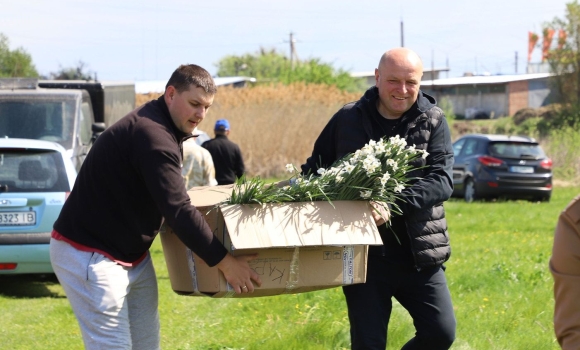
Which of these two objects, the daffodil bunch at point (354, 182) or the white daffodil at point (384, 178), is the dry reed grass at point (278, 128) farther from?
the white daffodil at point (384, 178)

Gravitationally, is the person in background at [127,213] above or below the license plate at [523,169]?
above

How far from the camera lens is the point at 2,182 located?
961 centimetres

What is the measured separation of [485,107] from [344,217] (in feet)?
233

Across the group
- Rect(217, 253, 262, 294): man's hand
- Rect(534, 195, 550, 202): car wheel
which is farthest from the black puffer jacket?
Rect(534, 195, 550, 202): car wheel

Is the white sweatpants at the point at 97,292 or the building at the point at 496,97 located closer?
the white sweatpants at the point at 97,292

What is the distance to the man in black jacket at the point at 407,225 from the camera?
4879mm

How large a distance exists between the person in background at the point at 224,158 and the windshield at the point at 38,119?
7.05ft

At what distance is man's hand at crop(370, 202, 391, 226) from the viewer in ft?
15.2

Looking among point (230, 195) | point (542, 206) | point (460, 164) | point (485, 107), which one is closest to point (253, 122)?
point (460, 164)

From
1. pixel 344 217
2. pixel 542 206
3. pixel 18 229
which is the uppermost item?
pixel 344 217

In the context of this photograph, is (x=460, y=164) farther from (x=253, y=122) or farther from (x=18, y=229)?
(x=18, y=229)

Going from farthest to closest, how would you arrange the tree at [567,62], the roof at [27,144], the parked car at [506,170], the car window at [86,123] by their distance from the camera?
the tree at [567,62] < the parked car at [506,170] < the car window at [86,123] < the roof at [27,144]

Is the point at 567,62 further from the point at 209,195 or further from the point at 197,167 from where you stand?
the point at 209,195

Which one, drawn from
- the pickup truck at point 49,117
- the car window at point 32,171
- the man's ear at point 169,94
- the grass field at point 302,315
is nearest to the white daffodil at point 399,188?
the man's ear at point 169,94
